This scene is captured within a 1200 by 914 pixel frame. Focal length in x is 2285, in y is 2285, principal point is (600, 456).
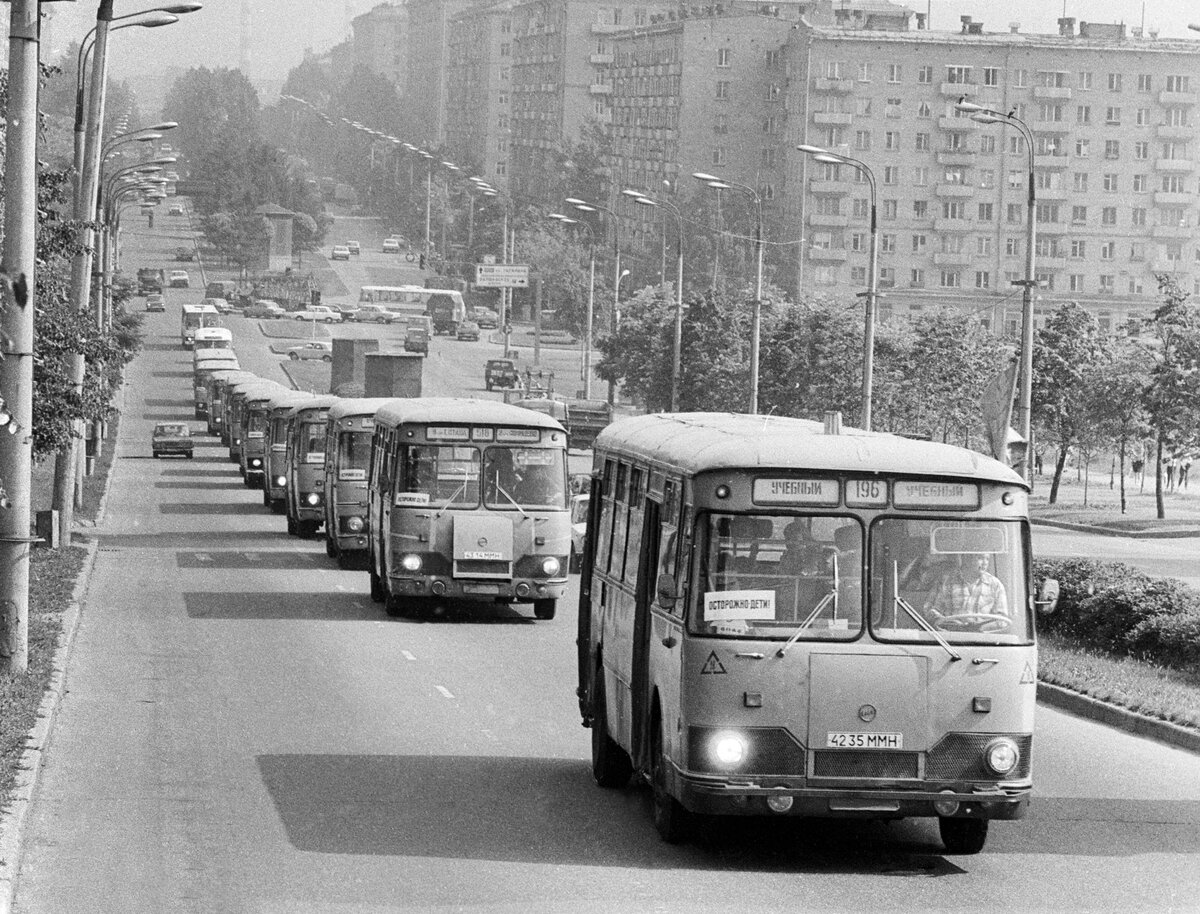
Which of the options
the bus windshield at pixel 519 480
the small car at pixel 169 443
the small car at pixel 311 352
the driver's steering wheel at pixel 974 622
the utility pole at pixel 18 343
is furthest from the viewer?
the small car at pixel 311 352

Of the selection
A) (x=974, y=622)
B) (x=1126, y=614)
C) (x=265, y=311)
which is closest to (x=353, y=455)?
(x=1126, y=614)

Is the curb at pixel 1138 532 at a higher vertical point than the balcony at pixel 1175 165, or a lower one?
lower

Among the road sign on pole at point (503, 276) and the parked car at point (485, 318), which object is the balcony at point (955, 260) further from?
the parked car at point (485, 318)

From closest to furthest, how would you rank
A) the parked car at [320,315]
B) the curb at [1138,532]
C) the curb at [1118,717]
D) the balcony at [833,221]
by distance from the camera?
the curb at [1118,717] < the curb at [1138,532] < the balcony at [833,221] < the parked car at [320,315]

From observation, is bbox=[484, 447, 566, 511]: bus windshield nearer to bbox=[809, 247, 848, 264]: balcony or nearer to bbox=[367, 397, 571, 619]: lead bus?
bbox=[367, 397, 571, 619]: lead bus

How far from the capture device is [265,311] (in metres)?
148

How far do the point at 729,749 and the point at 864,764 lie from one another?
2.22 ft

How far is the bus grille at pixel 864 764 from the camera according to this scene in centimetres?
1137

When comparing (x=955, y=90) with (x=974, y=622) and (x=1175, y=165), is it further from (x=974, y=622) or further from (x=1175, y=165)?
(x=974, y=622)

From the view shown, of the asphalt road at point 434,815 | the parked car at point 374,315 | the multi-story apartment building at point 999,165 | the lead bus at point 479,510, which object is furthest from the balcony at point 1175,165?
the asphalt road at point 434,815

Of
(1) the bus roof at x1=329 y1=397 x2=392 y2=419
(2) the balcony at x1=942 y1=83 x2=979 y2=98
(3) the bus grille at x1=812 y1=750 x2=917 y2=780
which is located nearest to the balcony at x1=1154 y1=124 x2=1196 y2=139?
(2) the balcony at x1=942 y1=83 x2=979 y2=98

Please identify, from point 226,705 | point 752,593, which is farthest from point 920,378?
point 752,593

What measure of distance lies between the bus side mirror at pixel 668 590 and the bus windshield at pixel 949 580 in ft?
3.39

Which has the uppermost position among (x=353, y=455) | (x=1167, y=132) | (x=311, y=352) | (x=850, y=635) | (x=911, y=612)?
(x=1167, y=132)
